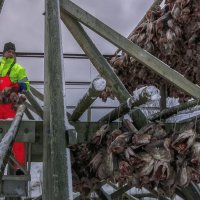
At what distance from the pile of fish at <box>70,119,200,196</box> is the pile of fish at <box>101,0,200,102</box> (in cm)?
130

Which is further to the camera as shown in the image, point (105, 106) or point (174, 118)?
point (105, 106)

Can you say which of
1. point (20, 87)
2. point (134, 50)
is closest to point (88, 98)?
point (134, 50)

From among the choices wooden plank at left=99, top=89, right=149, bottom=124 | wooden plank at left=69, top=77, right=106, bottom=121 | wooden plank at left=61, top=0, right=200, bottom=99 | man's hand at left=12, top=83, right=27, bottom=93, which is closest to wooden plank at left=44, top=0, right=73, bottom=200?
wooden plank at left=69, top=77, right=106, bottom=121

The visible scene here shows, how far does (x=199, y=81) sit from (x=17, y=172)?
2.49 metres

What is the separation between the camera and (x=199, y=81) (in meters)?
5.80

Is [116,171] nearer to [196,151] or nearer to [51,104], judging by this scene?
[196,151]

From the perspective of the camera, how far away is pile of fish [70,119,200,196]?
12.4ft

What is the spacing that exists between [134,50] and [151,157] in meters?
0.94

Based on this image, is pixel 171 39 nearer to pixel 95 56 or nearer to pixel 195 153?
pixel 95 56

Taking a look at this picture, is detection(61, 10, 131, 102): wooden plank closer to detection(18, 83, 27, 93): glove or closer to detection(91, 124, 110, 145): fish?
detection(91, 124, 110, 145): fish

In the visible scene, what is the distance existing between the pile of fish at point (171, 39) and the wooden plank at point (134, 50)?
36.6 inches

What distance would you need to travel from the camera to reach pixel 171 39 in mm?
4914

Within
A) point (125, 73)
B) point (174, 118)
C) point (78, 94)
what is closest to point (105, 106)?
point (78, 94)

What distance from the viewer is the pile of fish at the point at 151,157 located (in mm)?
3777
